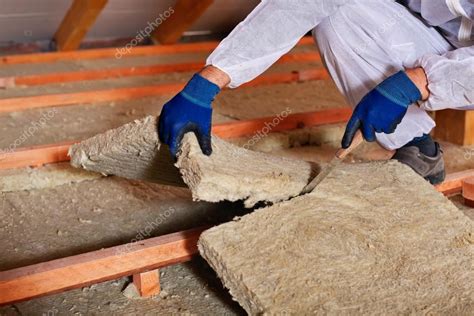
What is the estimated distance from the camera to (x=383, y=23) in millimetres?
1718

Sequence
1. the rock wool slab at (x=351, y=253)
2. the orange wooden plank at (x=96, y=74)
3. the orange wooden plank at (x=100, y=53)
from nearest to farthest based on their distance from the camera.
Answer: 1. the rock wool slab at (x=351, y=253)
2. the orange wooden plank at (x=96, y=74)
3. the orange wooden plank at (x=100, y=53)

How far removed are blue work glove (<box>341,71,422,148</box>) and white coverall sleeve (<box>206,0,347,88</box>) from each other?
1.04 feet

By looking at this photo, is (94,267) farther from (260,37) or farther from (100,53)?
(100,53)

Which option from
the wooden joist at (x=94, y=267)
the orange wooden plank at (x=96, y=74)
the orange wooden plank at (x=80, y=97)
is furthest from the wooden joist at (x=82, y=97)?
the wooden joist at (x=94, y=267)

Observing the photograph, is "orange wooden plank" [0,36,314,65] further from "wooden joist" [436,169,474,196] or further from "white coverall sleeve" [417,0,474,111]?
"white coverall sleeve" [417,0,474,111]

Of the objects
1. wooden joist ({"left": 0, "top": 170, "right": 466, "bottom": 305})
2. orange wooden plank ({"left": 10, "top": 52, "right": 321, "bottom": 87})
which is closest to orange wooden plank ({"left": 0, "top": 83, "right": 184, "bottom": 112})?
orange wooden plank ({"left": 10, "top": 52, "right": 321, "bottom": 87})

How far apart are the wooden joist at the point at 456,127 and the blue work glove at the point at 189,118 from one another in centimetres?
143

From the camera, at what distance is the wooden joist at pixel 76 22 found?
3.55 m

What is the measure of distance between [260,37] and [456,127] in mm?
1305

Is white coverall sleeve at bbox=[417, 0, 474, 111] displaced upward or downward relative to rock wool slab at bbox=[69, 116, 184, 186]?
upward

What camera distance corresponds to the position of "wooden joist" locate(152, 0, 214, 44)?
3949mm

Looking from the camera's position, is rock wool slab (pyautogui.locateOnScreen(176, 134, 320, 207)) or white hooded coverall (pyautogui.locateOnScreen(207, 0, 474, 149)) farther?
white hooded coverall (pyautogui.locateOnScreen(207, 0, 474, 149))

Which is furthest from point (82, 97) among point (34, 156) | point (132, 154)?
point (132, 154)

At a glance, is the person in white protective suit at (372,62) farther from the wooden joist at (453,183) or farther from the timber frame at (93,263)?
the timber frame at (93,263)
